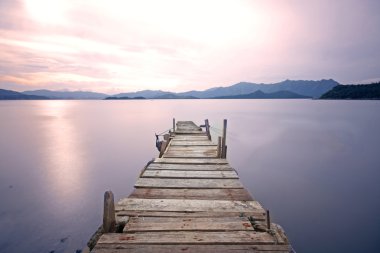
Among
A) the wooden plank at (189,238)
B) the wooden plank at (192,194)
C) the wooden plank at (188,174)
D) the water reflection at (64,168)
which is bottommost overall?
the water reflection at (64,168)

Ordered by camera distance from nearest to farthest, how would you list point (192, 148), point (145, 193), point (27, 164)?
point (145, 193), point (192, 148), point (27, 164)

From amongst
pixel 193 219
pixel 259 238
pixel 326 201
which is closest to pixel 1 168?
pixel 193 219

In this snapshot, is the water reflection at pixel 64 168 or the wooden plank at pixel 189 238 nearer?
the wooden plank at pixel 189 238

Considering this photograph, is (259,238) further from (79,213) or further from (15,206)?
(15,206)

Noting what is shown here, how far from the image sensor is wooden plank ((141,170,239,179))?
7996 mm

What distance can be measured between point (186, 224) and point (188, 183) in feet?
8.28

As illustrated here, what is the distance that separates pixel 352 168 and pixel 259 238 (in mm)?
17954

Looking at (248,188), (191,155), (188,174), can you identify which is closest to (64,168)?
(191,155)

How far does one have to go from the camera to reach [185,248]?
4.14 metres

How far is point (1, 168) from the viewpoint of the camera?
1841cm

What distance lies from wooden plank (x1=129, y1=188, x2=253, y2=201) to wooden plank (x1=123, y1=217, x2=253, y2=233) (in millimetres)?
1265

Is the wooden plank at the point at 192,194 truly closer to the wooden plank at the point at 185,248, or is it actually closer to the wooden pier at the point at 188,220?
the wooden pier at the point at 188,220

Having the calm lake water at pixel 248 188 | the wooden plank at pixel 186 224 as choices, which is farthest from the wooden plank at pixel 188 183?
the calm lake water at pixel 248 188

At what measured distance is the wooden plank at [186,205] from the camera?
551 centimetres
